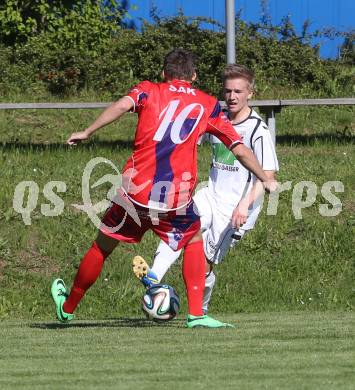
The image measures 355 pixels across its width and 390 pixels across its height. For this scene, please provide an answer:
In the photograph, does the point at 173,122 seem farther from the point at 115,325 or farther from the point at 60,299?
the point at 115,325

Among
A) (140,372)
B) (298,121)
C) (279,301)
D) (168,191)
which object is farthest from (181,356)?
(298,121)

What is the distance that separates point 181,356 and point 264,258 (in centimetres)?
568

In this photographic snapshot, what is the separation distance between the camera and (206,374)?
5.66 m

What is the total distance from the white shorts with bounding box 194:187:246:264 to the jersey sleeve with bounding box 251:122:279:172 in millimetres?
533

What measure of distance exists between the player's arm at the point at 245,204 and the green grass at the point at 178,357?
721 mm

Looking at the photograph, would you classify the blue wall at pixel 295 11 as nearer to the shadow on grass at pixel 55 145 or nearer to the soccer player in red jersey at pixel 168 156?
the shadow on grass at pixel 55 145

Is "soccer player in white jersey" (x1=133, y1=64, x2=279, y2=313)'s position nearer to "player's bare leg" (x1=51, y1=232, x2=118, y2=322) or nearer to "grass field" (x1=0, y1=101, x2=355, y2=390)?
"grass field" (x1=0, y1=101, x2=355, y2=390)

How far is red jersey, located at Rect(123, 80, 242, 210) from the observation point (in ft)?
24.8

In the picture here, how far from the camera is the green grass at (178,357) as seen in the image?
215 inches

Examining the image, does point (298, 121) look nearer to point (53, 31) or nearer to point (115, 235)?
point (53, 31)

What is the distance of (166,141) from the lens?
7555 millimetres

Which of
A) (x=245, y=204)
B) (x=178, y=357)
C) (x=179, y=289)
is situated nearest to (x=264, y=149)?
(x=245, y=204)

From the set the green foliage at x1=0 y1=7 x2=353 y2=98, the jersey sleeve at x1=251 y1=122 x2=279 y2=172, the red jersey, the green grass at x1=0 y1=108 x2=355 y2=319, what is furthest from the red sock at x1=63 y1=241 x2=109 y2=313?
the green foliage at x1=0 y1=7 x2=353 y2=98

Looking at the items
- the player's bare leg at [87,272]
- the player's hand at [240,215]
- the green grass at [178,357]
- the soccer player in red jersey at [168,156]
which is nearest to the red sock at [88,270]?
the player's bare leg at [87,272]
